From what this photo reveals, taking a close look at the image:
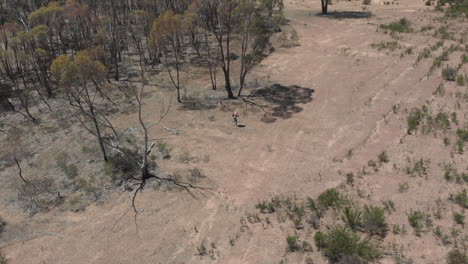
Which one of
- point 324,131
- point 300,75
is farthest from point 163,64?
point 324,131

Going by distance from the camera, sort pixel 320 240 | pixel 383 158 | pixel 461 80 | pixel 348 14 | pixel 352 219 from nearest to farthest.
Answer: pixel 320 240
pixel 352 219
pixel 383 158
pixel 461 80
pixel 348 14

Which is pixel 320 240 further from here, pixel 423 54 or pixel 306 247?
pixel 423 54

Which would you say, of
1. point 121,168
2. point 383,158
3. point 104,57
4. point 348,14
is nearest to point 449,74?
point 383,158

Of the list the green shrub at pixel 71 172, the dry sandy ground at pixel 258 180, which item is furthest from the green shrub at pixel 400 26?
the green shrub at pixel 71 172

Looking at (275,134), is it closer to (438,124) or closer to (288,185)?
(288,185)

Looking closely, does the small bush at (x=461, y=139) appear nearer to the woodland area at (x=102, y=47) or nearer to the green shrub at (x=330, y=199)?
the green shrub at (x=330, y=199)

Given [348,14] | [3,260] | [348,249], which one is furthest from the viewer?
[348,14]

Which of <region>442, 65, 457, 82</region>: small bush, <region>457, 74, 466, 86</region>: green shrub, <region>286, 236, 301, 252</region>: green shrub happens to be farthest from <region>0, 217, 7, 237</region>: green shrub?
<region>442, 65, 457, 82</region>: small bush
